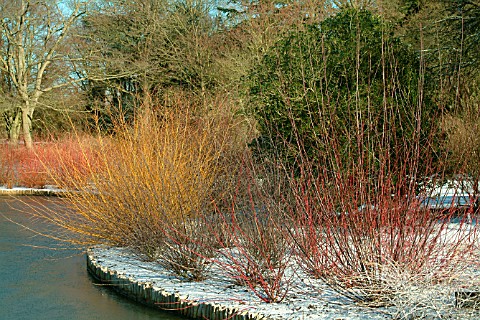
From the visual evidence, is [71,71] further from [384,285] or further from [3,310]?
[384,285]

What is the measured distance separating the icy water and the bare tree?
1369 centimetres

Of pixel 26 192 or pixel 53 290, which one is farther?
pixel 26 192

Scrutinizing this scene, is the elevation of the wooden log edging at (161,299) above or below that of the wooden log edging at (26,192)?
above

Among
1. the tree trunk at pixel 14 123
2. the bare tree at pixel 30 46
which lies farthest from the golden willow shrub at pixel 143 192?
the tree trunk at pixel 14 123

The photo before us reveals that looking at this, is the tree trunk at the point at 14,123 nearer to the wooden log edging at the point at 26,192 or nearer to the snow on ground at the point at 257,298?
the wooden log edging at the point at 26,192

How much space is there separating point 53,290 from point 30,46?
18.7 meters

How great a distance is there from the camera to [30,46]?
2416 cm

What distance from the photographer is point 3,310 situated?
6480 mm

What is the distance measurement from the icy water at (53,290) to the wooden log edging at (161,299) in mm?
79

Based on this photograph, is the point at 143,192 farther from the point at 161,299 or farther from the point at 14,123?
the point at 14,123

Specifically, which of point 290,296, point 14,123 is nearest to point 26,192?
point 14,123

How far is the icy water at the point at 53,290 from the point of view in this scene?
20.9 ft

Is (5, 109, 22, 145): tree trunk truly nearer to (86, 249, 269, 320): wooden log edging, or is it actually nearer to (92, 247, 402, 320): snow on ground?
(86, 249, 269, 320): wooden log edging

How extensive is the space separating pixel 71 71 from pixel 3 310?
66.1ft
